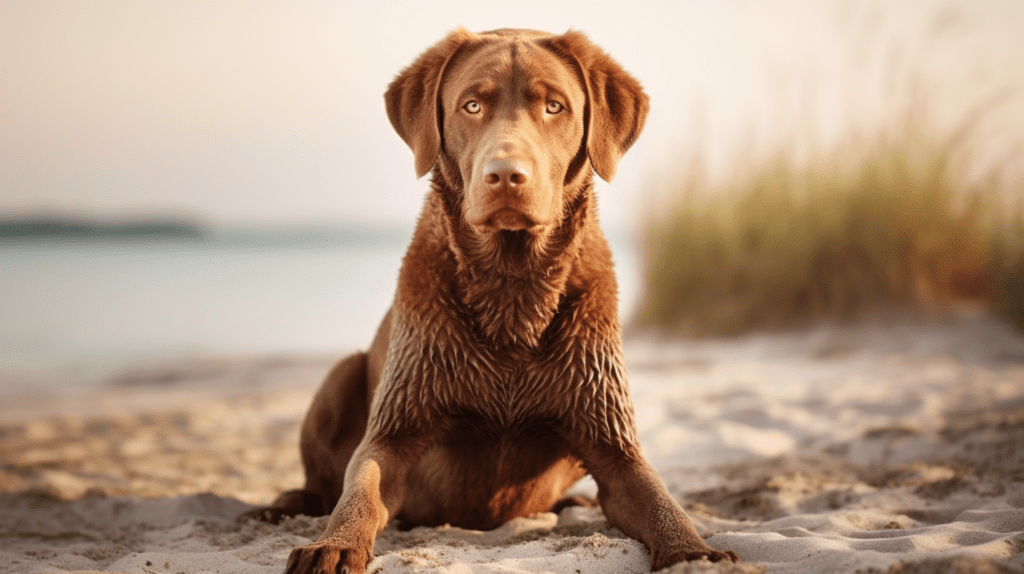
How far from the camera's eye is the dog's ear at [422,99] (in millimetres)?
3092

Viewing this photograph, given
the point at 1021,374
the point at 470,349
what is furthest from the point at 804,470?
the point at 1021,374

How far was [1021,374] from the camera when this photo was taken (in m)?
6.84

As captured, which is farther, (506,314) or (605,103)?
(605,103)

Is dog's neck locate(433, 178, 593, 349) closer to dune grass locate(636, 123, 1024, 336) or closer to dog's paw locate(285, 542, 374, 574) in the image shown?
dog's paw locate(285, 542, 374, 574)

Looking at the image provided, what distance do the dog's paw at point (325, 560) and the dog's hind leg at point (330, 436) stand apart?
118 cm

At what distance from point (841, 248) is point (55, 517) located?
8026 millimetres

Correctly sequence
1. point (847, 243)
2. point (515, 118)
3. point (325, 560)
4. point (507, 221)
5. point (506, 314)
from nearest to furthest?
point (325, 560) → point (507, 221) → point (515, 118) → point (506, 314) → point (847, 243)

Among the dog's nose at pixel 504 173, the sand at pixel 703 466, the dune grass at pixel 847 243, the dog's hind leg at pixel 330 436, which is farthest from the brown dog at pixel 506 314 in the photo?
the dune grass at pixel 847 243

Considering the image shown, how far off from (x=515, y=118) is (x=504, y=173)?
1.19ft

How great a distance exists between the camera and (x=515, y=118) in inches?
112

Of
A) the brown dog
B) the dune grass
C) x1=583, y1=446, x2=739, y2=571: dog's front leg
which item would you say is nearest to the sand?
x1=583, y1=446, x2=739, y2=571: dog's front leg

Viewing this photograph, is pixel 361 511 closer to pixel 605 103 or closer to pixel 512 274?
pixel 512 274

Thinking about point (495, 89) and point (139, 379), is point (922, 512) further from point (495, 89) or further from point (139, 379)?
point (139, 379)

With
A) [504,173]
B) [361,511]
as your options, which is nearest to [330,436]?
[361,511]
